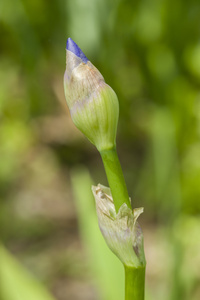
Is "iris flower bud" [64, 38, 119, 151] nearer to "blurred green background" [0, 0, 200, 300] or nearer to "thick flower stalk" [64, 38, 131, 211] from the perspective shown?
"thick flower stalk" [64, 38, 131, 211]

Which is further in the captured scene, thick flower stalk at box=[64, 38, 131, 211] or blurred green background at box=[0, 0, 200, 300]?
blurred green background at box=[0, 0, 200, 300]

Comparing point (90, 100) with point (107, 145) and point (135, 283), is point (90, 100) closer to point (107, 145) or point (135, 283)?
point (107, 145)

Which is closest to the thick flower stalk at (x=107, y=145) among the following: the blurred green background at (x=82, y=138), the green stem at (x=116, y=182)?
the green stem at (x=116, y=182)

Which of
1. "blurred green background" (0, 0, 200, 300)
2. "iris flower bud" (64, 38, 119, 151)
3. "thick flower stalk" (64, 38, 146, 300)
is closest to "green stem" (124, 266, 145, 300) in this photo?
"thick flower stalk" (64, 38, 146, 300)

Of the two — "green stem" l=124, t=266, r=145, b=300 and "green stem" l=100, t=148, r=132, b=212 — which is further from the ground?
"green stem" l=100, t=148, r=132, b=212

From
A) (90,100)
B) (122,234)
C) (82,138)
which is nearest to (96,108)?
(90,100)
